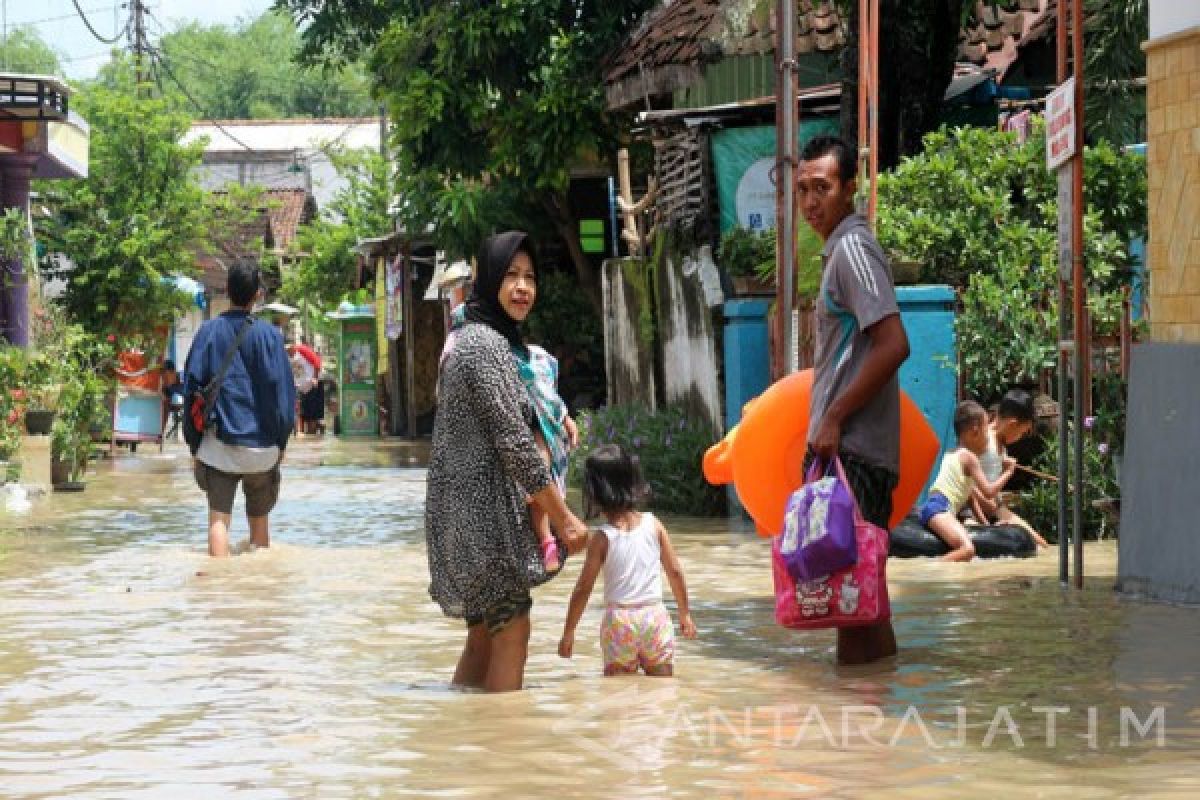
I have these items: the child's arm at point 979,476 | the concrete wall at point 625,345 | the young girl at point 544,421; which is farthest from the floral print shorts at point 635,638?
the concrete wall at point 625,345

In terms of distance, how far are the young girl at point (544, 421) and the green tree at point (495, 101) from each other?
618 inches

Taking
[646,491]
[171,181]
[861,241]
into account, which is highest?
[171,181]

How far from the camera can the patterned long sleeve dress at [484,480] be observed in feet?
24.3

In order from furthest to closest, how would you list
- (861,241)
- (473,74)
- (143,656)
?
(473,74) < (143,656) < (861,241)

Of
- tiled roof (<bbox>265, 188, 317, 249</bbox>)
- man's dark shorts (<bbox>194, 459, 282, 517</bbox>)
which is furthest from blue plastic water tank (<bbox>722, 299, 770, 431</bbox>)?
tiled roof (<bbox>265, 188, 317, 249</bbox>)

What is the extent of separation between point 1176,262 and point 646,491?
3.49 meters

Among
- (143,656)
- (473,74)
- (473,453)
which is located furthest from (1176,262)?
(473,74)

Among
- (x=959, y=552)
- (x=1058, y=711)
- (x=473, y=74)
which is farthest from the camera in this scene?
(x=473, y=74)

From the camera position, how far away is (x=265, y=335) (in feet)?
43.6

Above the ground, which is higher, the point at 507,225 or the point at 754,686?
the point at 507,225

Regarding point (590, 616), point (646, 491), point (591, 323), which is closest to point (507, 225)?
point (591, 323)

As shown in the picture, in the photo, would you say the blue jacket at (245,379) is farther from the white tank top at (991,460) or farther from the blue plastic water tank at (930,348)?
the white tank top at (991,460)

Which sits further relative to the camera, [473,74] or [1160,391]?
[473,74]

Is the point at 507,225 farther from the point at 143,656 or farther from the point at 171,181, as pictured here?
the point at 143,656
